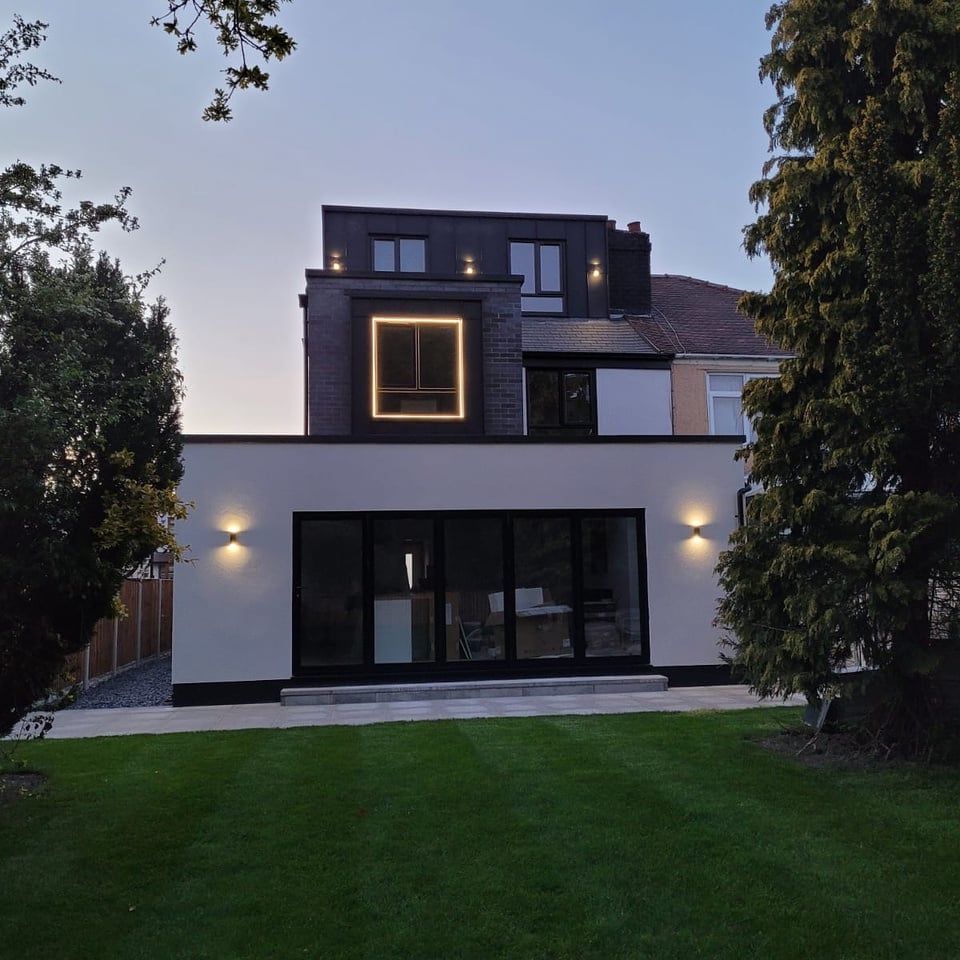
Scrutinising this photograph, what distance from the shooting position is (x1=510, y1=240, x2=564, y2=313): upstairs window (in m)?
18.5

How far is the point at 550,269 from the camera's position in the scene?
18828mm

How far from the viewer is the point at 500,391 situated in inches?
573

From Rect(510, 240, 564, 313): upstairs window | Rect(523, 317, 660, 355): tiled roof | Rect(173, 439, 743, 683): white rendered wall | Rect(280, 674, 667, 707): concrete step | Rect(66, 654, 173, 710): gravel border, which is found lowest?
Rect(66, 654, 173, 710): gravel border

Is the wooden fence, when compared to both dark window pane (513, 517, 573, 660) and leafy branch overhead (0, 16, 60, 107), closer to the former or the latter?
dark window pane (513, 517, 573, 660)

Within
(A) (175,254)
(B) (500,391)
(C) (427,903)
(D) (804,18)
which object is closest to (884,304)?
(D) (804,18)

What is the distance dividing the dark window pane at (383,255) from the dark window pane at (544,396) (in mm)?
4183

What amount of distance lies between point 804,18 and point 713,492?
671 cm

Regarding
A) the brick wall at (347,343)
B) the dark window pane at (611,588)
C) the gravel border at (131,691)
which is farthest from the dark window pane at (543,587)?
the gravel border at (131,691)

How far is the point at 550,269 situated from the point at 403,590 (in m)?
9.60

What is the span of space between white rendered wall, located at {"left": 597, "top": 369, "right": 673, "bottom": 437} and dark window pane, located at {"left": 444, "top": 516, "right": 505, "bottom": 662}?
524cm

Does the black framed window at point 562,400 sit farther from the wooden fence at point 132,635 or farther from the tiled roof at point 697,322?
the wooden fence at point 132,635

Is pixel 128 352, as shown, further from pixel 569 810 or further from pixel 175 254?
pixel 175 254

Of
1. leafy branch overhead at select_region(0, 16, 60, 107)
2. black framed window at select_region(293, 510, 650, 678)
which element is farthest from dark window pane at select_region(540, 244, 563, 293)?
leafy branch overhead at select_region(0, 16, 60, 107)

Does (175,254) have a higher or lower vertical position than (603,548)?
higher
